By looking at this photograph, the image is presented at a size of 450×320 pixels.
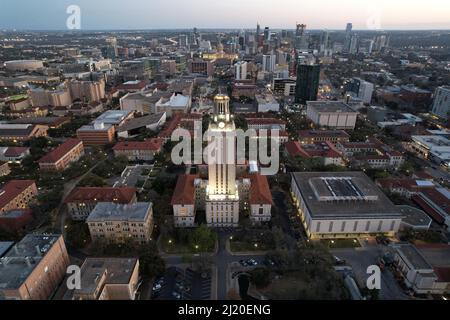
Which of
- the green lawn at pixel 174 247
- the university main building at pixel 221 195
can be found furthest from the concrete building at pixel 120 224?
the university main building at pixel 221 195

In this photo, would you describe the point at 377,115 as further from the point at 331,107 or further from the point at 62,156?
the point at 62,156

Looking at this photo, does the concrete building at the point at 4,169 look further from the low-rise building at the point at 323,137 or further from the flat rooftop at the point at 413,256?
the flat rooftop at the point at 413,256

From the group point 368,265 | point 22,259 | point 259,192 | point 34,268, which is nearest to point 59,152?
point 22,259

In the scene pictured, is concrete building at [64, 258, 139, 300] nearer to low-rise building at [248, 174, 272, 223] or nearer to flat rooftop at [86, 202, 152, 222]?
flat rooftop at [86, 202, 152, 222]

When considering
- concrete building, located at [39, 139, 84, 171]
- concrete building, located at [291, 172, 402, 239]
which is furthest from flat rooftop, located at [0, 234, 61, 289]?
concrete building, located at [291, 172, 402, 239]
